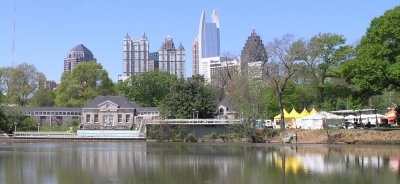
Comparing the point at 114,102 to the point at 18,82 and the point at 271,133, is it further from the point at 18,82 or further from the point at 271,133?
the point at 271,133

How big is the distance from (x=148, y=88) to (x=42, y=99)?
73.2ft

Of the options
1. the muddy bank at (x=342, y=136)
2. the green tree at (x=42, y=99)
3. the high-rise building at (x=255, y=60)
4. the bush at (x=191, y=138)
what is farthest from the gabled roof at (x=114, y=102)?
the muddy bank at (x=342, y=136)

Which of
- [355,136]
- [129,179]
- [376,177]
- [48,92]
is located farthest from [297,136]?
[48,92]

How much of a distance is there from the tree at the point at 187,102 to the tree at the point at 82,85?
124 ft

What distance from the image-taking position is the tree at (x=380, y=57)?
4628 cm

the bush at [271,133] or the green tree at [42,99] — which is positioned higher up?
the green tree at [42,99]

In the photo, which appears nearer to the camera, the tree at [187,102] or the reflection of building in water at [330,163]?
the reflection of building in water at [330,163]

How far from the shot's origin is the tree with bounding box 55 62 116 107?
102m

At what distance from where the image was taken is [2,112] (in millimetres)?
73375

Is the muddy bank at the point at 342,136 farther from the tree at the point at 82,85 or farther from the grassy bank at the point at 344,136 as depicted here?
the tree at the point at 82,85

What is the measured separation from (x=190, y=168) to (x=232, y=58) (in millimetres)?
55795

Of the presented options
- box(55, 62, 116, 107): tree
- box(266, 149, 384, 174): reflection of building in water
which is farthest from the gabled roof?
box(266, 149, 384, 174): reflection of building in water

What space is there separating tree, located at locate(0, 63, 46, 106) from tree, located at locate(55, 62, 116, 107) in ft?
19.6

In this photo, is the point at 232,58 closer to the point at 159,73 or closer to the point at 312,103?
the point at 312,103
